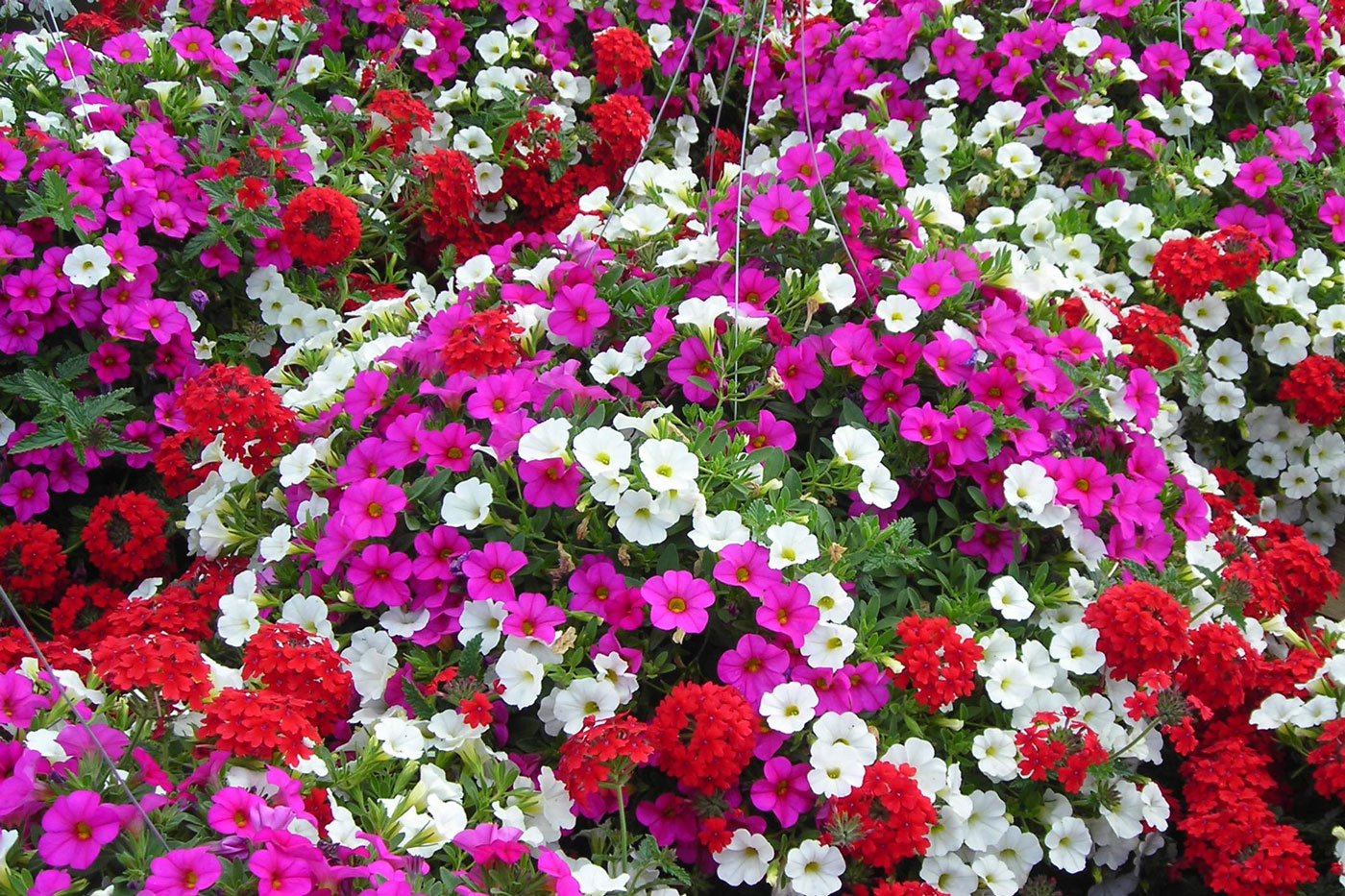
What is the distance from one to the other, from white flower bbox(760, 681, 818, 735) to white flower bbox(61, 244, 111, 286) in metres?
1.76

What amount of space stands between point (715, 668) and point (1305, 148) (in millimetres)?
2327

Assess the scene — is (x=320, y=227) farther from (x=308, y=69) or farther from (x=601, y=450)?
(x=601, y=450)

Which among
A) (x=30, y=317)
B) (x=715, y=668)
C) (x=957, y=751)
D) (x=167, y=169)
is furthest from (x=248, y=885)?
(x=167, y=169)

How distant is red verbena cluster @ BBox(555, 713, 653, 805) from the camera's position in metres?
1.67

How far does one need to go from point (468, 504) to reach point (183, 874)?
754mm

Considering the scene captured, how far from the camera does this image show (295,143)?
2965mm

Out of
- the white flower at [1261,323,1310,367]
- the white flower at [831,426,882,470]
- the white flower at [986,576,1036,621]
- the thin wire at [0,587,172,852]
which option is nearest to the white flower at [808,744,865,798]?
the white flower at [986,576,1036,621]

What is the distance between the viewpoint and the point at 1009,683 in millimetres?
1959

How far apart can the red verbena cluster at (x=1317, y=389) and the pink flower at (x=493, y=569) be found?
1.97 metres

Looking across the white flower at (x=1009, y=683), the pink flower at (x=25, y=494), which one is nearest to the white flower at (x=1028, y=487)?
the white flower at (x=1009, y=683)

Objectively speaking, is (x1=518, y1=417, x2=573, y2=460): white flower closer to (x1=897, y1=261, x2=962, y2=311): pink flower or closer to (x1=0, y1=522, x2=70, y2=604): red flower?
(x1=897, y1=261, x2=962, y2=311): pink flower

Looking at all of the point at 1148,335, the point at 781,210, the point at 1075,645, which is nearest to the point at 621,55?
the point at 781,210

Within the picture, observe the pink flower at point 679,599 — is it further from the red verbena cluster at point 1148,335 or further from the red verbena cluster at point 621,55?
the red verbena cluster at point 621,55

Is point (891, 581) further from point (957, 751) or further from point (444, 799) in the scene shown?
point (444, 799)
